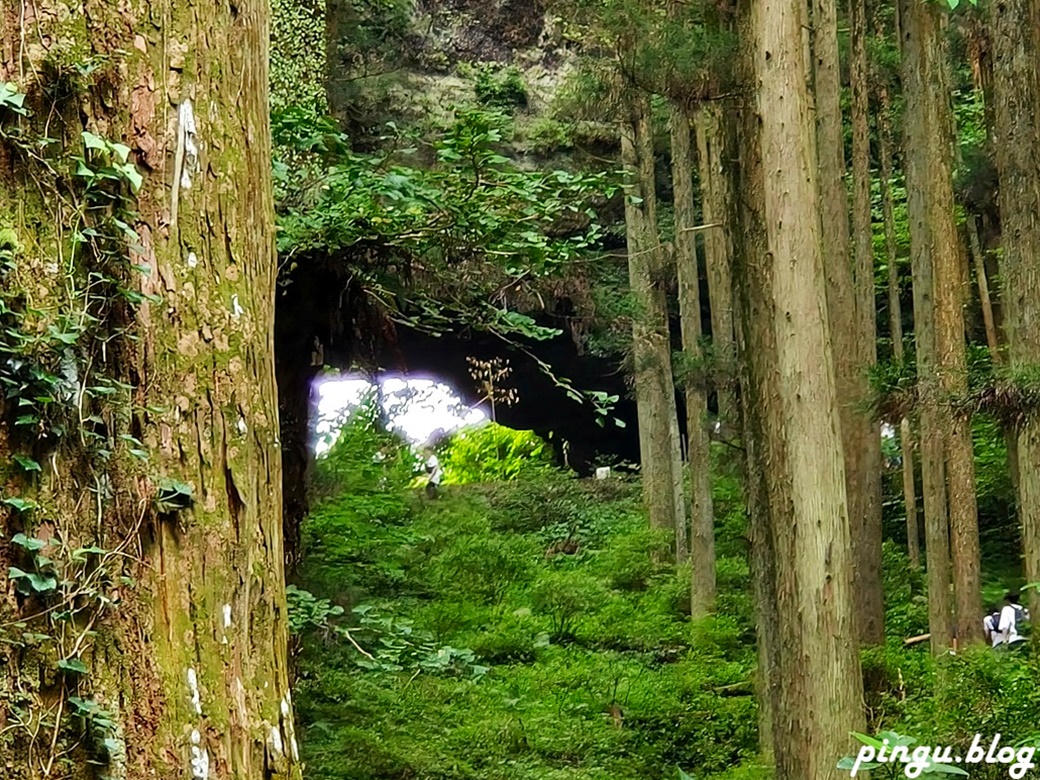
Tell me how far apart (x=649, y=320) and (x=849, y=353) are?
378cm

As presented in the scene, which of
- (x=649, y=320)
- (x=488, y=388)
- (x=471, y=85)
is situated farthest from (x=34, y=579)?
(x=471, y=85)

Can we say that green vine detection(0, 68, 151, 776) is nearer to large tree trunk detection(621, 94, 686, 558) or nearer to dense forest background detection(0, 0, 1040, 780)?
dense forest background detection(0, 0, 1040, 780)

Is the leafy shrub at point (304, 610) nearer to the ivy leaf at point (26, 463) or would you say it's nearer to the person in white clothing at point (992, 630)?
the ivy leaf at point (26, 463)

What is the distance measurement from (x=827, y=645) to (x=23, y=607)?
4.47 metres

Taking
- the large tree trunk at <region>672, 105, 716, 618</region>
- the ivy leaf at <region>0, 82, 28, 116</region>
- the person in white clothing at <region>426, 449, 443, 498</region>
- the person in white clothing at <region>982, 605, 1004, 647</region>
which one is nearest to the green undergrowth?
the large tree trunk at <region>672, 105, 716, 618</region>

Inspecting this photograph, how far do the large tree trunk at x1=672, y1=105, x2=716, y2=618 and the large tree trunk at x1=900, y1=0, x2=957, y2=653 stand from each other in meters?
2.70

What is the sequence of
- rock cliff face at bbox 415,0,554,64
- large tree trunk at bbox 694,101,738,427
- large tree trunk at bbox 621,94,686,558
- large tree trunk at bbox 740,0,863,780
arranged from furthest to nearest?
rock cliff face at bbox 415,0,554,64
large tree trunk at bbox 621,94,686,558
large tree trunk at bbox 694,101,738,427
large tree trunk at bbox 740,0,863,780

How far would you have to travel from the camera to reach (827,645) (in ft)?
17.2

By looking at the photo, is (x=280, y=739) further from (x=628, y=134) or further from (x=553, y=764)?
(x=628, y=134)

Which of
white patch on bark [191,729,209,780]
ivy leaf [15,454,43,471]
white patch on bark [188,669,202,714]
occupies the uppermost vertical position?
ivy leaf [15,454,43,471]

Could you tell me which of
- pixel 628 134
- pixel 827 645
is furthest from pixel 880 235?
pixel 827 645

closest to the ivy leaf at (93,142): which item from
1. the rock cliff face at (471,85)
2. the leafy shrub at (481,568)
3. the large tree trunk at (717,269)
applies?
the large tree trunk at (717,269)

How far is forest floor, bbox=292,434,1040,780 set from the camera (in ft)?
18.0

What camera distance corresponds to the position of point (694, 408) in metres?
11.8
